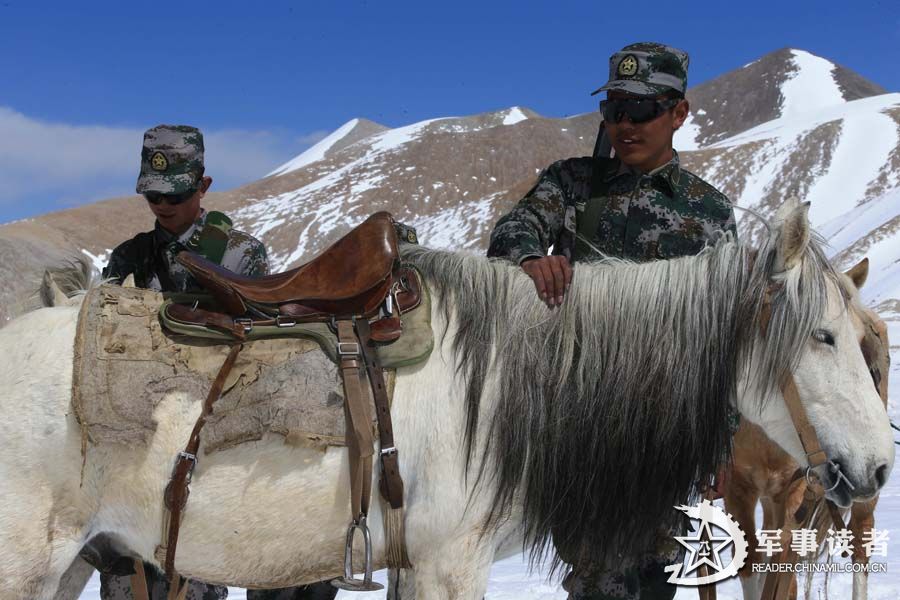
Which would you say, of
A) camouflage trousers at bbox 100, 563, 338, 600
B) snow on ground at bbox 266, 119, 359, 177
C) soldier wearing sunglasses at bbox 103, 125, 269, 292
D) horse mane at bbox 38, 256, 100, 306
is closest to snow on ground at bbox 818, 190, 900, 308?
camouflage trousers at bbox 100, 563, 338, 600

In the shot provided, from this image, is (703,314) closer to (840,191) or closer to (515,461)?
(515,461)

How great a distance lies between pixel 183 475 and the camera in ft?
6.93

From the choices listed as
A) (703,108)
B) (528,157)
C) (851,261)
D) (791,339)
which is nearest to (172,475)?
(791,339)

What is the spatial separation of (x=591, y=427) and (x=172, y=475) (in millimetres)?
1261

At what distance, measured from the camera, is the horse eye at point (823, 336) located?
2.18 meters

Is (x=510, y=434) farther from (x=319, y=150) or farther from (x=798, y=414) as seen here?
(x=319, y=150)

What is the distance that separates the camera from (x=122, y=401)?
215cm

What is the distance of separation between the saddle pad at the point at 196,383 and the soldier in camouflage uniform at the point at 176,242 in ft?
2.61

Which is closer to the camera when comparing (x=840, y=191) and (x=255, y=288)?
(x=255, y=288)

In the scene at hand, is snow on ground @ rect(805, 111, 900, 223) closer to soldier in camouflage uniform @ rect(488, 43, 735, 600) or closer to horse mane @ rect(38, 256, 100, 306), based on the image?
soldier in camouflage uniform @ rect(488, 43, 735, 600)

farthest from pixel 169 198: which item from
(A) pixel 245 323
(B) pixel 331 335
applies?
(B) pixel 331 335

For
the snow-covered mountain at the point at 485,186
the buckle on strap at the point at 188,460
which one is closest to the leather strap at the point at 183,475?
the buckle on strap at the point at 188,460

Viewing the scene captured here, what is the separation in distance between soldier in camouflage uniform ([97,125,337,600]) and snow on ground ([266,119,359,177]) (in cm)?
9907

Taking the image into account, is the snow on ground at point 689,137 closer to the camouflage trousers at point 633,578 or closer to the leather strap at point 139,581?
the camouflage trousers at point 633,578
